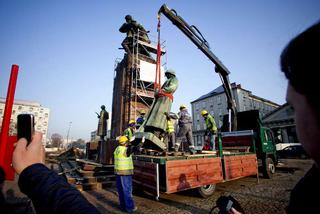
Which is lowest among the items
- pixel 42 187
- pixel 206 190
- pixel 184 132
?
pixel 206 190

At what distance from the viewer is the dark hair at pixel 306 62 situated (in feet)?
2.00

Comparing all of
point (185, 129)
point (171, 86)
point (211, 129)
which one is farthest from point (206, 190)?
point (211, 129)

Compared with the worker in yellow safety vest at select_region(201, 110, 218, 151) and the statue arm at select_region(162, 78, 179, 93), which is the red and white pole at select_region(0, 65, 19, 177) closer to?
the statue arm at select_region(162, 78, 179, 93)

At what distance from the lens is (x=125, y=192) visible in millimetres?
4582

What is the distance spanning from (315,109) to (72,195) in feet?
3.58

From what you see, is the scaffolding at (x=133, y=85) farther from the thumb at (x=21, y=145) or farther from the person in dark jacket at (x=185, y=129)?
the thumb at (x=21, y=145)

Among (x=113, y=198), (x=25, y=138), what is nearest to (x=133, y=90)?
(x=113, y=198)

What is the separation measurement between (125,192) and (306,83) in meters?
4.90

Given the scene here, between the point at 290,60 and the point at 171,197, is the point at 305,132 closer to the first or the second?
the point at 290,60

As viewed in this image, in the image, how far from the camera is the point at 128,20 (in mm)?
23688

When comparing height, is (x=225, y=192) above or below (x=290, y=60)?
below

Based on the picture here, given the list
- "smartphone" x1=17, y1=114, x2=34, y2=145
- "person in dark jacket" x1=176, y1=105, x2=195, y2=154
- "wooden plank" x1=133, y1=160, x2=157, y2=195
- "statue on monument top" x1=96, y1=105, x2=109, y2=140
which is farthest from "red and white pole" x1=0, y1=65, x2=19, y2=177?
"statue on monument top" x1=96, y1=105, x2=109, y2=140

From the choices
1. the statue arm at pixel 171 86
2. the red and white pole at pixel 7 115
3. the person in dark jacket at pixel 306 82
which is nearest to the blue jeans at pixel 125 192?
the statue arm at pixel 171 86

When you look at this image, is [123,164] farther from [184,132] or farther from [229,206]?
[229,206]
